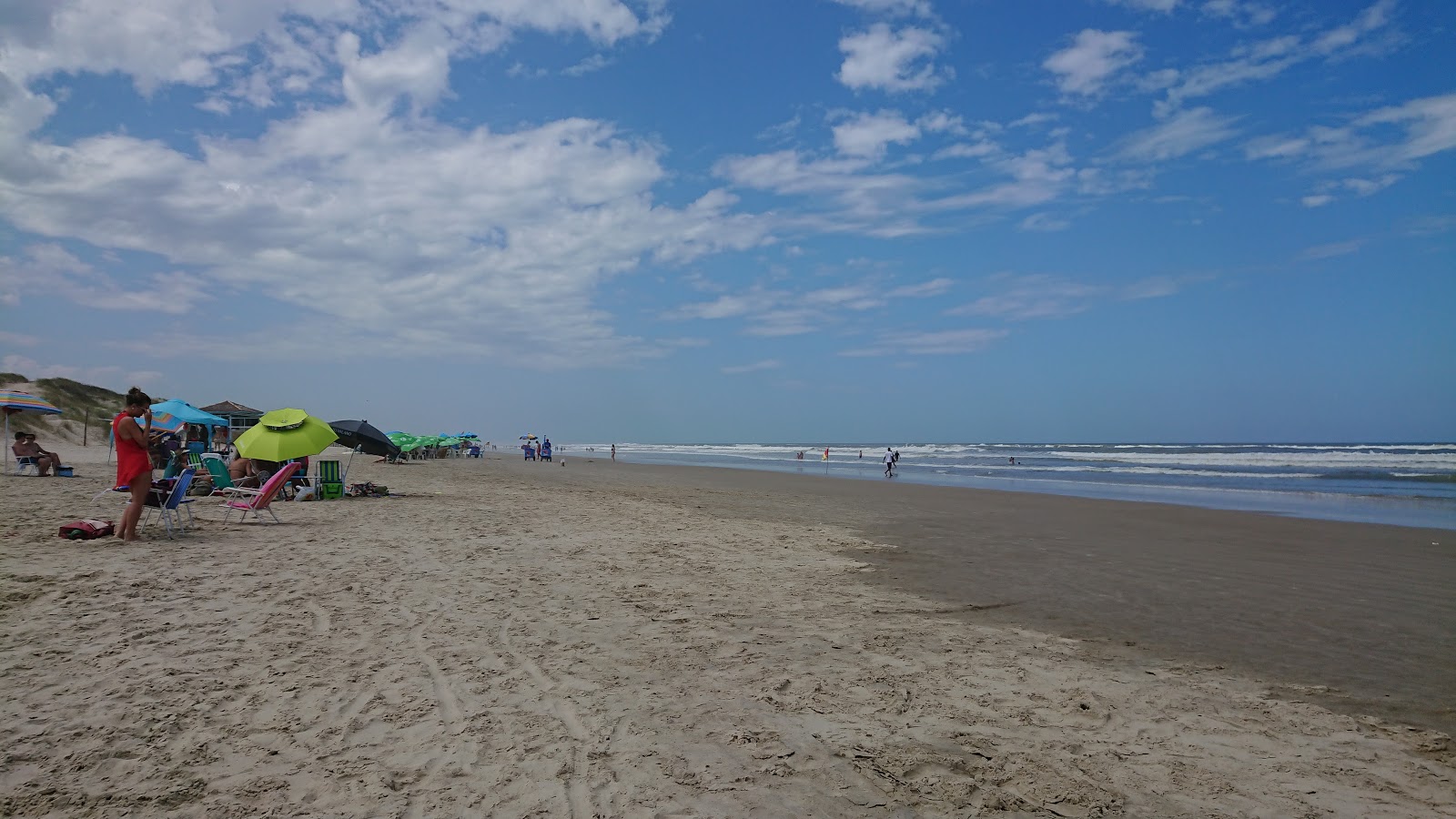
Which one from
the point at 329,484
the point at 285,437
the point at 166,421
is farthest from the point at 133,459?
the point at 166,421

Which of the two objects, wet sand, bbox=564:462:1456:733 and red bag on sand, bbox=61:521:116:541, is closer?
wet sand, bbox=564:462:1456:733

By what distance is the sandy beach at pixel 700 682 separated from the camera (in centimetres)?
330

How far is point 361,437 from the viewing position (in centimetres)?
1695

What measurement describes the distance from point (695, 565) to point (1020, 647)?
398 cm

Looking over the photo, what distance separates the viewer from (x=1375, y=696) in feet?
15.6

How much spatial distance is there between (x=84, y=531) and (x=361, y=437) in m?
8.51

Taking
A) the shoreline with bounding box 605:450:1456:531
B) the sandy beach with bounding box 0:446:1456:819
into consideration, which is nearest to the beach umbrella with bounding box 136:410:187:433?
the sandy beach with bounding box 0:446:1456:819

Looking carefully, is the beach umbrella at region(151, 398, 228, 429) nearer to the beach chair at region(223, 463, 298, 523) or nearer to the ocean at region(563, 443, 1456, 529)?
the beach chair at region(223, 463, 298, 523)

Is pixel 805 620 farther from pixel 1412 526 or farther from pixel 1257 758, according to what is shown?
pixel 1412 526

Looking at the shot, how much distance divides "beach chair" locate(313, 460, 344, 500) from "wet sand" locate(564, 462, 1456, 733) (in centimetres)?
850

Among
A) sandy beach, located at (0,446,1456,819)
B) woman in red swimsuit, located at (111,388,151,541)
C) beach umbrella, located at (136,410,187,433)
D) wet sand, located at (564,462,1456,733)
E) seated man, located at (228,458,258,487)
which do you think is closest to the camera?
sandy beach, located at (0,446,1456,819)

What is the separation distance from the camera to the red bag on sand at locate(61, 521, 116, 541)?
333 inches

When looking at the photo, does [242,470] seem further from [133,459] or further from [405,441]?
[405,441]

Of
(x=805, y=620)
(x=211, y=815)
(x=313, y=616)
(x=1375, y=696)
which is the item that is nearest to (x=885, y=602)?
(x=805, y=620)
